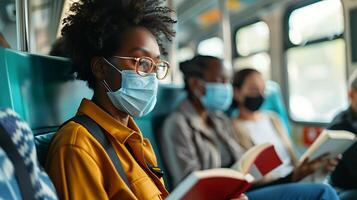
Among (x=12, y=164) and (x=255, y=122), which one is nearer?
(x=12, y=164)

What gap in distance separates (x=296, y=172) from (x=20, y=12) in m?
1.50

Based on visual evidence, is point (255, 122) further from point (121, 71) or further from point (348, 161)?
point (121, 71)

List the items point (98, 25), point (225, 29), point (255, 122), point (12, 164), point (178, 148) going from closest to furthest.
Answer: point (12, 164)
point (98, 25)
point (178, 148)
point (255, 122)
point (225, 29)

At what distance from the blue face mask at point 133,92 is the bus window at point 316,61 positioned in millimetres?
2751

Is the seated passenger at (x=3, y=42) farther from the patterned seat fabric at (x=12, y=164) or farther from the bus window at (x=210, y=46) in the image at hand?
the bus window at (x=210, y=46)

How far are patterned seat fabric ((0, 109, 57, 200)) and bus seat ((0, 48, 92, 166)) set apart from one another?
0.30m

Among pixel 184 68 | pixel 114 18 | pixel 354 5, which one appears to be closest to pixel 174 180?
pixel 184 68

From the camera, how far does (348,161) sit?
7.77 ft

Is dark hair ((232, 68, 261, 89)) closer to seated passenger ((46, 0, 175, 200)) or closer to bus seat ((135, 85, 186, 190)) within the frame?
bus seat ((135, 85, 186, 190))

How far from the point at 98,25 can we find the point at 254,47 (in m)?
3.97

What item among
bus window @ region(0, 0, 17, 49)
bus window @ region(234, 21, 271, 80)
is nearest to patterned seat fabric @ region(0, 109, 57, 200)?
bus window @ region(0, 0, 17, 49)

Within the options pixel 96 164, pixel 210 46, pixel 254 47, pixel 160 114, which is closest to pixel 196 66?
pixel 160 114

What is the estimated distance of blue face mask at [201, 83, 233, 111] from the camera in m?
2.61

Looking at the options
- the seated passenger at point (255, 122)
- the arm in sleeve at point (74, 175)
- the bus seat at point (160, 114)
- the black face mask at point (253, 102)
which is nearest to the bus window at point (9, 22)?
the arm in sleeve at point (74, 175)
